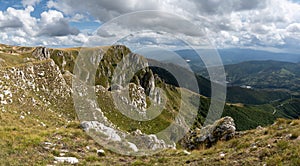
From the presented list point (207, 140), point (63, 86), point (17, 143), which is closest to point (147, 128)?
point (63, 86)

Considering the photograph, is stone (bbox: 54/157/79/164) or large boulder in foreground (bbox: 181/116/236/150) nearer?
stone (bbox: 54/157/79/164)

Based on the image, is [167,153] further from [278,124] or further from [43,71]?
[43,71]

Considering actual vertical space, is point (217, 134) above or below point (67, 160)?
below

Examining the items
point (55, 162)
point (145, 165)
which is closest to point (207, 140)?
point (145, 165)

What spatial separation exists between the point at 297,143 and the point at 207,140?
12.2 m

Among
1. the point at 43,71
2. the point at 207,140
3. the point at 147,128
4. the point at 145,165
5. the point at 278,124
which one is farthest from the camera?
the point at 147,128

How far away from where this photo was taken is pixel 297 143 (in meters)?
13.2

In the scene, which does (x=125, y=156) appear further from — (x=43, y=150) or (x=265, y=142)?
(x=265, y=142)

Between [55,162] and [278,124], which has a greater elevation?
[278,124]

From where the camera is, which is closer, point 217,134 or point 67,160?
point 67,160

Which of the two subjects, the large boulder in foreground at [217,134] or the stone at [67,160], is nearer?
the stone at [67,160]

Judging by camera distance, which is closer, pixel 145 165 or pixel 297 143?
pixel 297 143

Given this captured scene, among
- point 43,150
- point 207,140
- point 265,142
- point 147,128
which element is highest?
point 265,142

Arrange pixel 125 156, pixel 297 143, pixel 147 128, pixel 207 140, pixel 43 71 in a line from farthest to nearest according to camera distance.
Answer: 1. pixel 147 128
2. pixel 43 71
3. pixel 207 140
4. pixel 125 156
5. pixel 297 143
